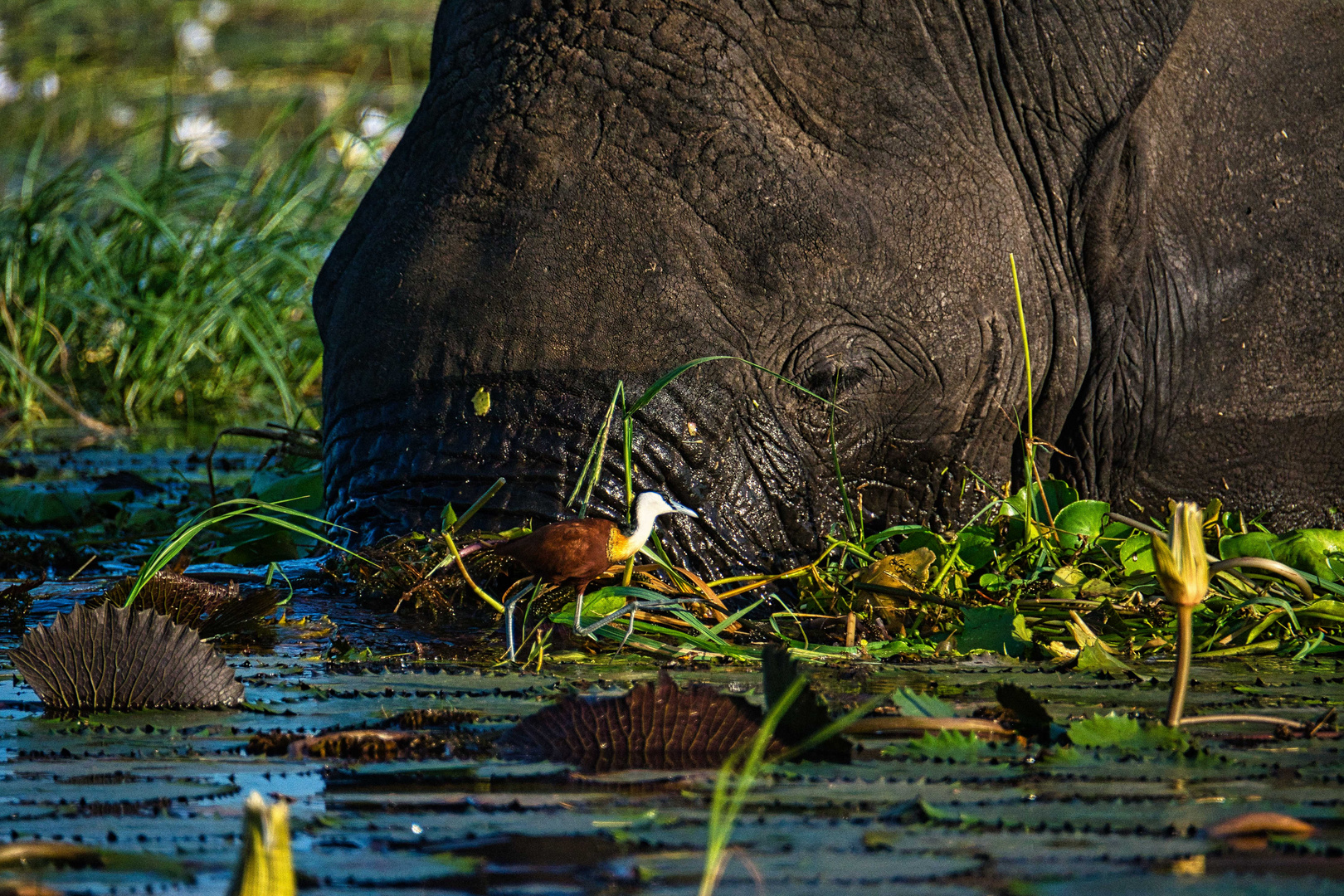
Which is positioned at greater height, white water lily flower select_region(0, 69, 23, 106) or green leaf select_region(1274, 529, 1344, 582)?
white water lily flower select_region(0, 69, 23, 106)

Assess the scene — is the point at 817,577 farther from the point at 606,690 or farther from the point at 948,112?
the point at 948,112

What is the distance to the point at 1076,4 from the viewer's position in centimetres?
387

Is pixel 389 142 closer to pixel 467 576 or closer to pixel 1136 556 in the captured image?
pixel 467 576

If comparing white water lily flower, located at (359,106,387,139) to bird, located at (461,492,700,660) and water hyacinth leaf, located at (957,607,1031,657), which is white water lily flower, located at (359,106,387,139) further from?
water hyacinth leaf, located at (957,607,1031,657)

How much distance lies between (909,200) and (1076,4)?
25.9 inches

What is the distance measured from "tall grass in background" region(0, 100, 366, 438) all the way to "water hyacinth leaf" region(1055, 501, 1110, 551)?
13.4ft

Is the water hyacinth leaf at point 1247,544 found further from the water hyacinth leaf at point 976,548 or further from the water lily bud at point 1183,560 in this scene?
the water lily bud at point 1183,560

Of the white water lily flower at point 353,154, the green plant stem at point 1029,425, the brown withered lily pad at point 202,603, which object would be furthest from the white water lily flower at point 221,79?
the brown withered lily pad at point 202,603

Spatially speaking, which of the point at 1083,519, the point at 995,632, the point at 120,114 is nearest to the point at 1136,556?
the point at 1083,519

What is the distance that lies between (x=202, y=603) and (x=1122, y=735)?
1787mm

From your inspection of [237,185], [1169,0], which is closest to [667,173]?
[1169,0]

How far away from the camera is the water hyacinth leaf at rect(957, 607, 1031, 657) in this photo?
3.10m

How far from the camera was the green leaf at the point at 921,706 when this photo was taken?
2.37m

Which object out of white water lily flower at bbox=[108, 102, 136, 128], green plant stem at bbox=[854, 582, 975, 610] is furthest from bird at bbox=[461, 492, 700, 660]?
white water lily flower at bbox=[108, 102, 136, 128]
